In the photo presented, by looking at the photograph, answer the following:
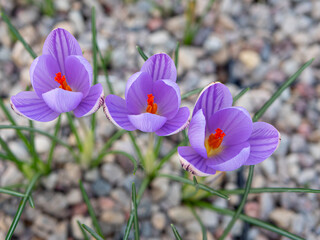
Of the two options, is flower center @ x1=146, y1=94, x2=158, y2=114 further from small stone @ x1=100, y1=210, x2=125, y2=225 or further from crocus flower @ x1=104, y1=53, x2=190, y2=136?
small stone @ x1=100, y1=210, x2=125, y2=225

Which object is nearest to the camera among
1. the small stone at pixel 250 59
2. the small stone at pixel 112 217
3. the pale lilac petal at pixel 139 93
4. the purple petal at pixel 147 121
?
the purple petal at pixel 147 121

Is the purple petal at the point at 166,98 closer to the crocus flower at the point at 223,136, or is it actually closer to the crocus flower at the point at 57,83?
the crocus flower at the point at 223,136

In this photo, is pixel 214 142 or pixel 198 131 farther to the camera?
pixel 214 142

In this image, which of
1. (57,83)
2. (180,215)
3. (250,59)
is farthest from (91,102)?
(250,59)

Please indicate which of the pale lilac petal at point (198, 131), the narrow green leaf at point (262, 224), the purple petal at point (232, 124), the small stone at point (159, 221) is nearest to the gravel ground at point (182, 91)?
the small stone at point (159, 221)

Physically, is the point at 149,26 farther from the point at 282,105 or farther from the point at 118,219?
the point at 118,219

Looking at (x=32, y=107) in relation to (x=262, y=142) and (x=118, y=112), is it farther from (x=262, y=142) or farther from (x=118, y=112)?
(x=262, y=142)
